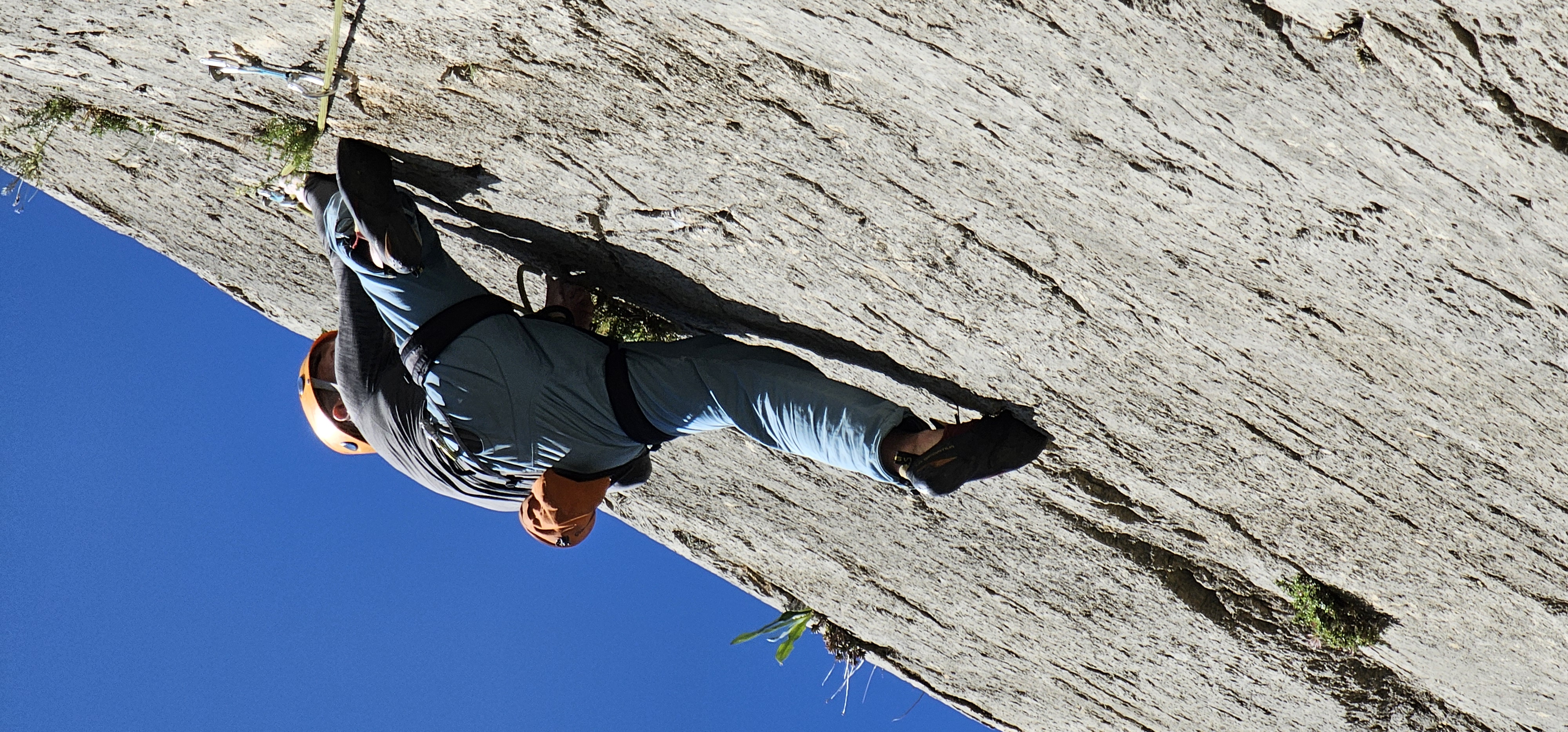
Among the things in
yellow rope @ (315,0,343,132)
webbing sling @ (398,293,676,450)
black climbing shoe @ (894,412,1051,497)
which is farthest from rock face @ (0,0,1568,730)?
webbing sling @ (398,293,676,450)

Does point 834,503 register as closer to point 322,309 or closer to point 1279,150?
point 322,309

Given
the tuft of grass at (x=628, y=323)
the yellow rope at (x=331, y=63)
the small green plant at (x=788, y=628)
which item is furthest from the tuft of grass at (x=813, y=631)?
the yellow rope at (x=331, y=63)

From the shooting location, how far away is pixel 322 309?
142 inches

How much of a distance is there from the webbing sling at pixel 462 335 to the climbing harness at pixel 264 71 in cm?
54

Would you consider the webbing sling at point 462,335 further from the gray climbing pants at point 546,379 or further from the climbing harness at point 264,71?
the climbing harness at point 264,71

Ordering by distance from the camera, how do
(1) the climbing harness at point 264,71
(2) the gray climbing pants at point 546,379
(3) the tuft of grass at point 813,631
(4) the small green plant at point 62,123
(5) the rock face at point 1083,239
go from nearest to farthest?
Result: (5) the rock face at point 1083,239, (1) the climbing harness at point 264,71, (2) the gray climbing pants at point 546,379, (4) the small green plant at point 62,123, (3) the tuft of grass at point 813,631

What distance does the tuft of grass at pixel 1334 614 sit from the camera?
3043 millimetres

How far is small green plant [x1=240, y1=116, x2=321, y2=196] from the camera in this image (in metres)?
2.52

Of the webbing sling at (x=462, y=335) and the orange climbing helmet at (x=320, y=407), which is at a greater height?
the webbing sling at (x=462, y=335)

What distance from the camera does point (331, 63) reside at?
2223 millimetres

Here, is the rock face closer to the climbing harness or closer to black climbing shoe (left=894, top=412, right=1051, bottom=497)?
the climbing harness

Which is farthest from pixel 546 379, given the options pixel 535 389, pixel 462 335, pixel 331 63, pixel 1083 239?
pixel 1083 239

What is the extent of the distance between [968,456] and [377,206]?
1.39 metres

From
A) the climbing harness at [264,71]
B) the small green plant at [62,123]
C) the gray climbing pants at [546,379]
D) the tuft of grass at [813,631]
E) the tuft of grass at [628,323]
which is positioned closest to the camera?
the climbing harness at [264,71]
